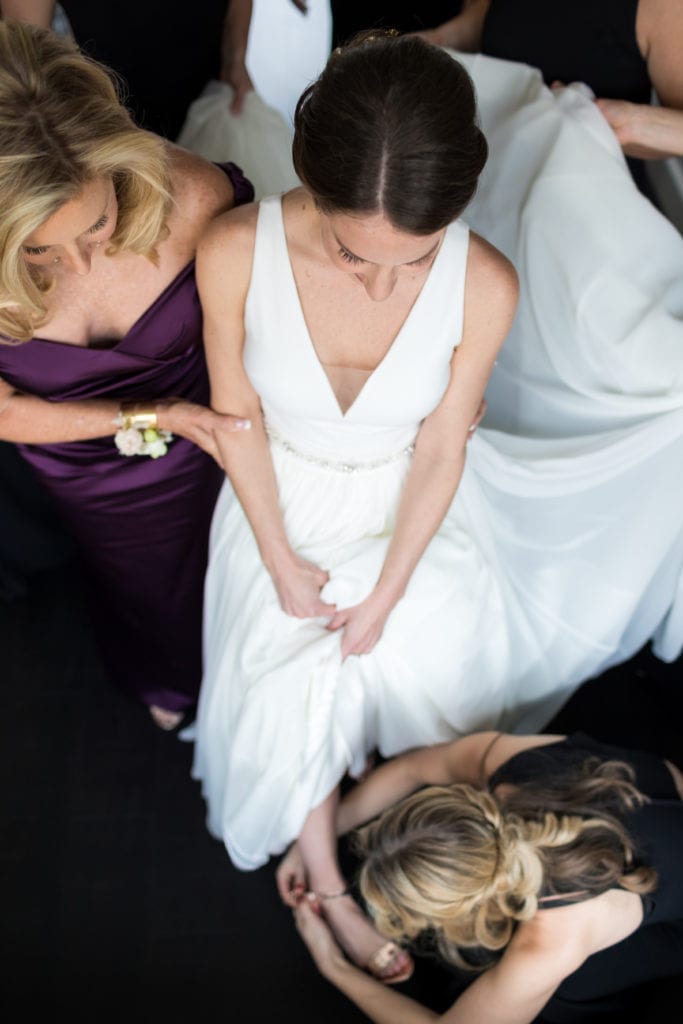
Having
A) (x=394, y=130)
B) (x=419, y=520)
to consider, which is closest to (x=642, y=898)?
(x=419, y=520)

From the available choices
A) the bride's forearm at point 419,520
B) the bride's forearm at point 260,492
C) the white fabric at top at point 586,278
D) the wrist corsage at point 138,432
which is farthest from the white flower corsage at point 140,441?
the white fabric at top at point 586,278

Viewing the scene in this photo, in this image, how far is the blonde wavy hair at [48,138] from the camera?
120 cm

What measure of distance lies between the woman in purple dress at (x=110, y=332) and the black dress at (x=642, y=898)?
2.69 ft

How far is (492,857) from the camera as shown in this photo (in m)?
1.50

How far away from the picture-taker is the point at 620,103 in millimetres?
1685

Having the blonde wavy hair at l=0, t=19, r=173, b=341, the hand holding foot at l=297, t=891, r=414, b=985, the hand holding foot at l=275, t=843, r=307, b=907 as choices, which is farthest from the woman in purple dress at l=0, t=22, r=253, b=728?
the hand holding foot at l=297, t=891, r=414, b=985

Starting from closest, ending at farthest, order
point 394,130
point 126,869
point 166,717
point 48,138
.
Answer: point 394,130 → point 48,138 → point 126,869 → point 166,717

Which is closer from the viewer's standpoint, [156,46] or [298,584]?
[298,584]

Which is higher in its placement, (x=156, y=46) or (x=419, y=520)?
(x=156, y=46)

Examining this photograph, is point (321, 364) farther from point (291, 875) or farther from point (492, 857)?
point (291, 875)

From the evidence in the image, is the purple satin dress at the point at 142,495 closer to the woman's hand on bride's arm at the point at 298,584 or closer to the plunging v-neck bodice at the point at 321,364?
the plunging v-neck bodice at the point at 321,364

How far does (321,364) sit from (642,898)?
3.43ft

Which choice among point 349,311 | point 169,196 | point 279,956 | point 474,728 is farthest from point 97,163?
point 279,956

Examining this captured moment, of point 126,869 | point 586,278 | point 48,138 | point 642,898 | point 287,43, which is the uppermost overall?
point 287,43
